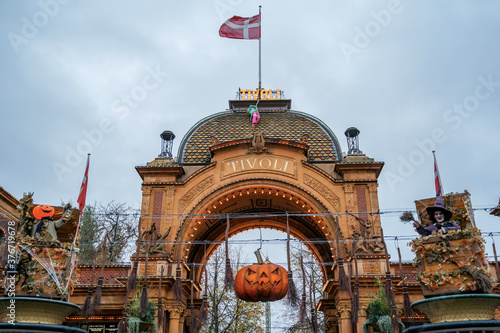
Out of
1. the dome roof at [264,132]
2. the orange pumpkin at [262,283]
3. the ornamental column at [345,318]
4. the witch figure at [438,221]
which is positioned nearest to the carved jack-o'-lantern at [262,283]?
the orange pumpkin at [262,283]

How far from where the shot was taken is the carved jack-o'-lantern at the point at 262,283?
14.3 m

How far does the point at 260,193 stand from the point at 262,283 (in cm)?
865

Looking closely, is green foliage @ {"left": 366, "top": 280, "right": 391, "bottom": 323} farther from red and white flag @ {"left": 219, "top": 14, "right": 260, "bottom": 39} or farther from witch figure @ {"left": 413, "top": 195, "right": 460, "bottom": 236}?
red and white flag @ {"left": 219, "top": 14, "right": 260, "bottom": 39}

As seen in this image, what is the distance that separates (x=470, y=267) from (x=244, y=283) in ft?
22.7

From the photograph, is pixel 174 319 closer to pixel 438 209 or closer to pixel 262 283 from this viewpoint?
pixel 262 283

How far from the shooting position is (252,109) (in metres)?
25.5

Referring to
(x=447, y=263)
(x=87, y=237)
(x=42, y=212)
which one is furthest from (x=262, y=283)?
(x=87, y=237)

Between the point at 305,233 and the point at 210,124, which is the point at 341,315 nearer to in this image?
the point at 305,233

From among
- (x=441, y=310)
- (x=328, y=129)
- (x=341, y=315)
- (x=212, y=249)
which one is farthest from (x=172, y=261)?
(x=441, y=310)

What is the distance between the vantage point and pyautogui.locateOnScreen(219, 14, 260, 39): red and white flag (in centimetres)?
2434

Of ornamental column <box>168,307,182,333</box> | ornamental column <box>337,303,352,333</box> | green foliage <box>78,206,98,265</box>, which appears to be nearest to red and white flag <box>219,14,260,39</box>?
ornamental column <box>168,307,182,333</box>

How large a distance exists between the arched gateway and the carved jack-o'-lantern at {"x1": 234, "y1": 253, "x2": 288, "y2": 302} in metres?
5.32

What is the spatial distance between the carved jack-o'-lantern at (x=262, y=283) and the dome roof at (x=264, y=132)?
9663 millimetres

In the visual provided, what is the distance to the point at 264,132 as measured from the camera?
24.9 meters
